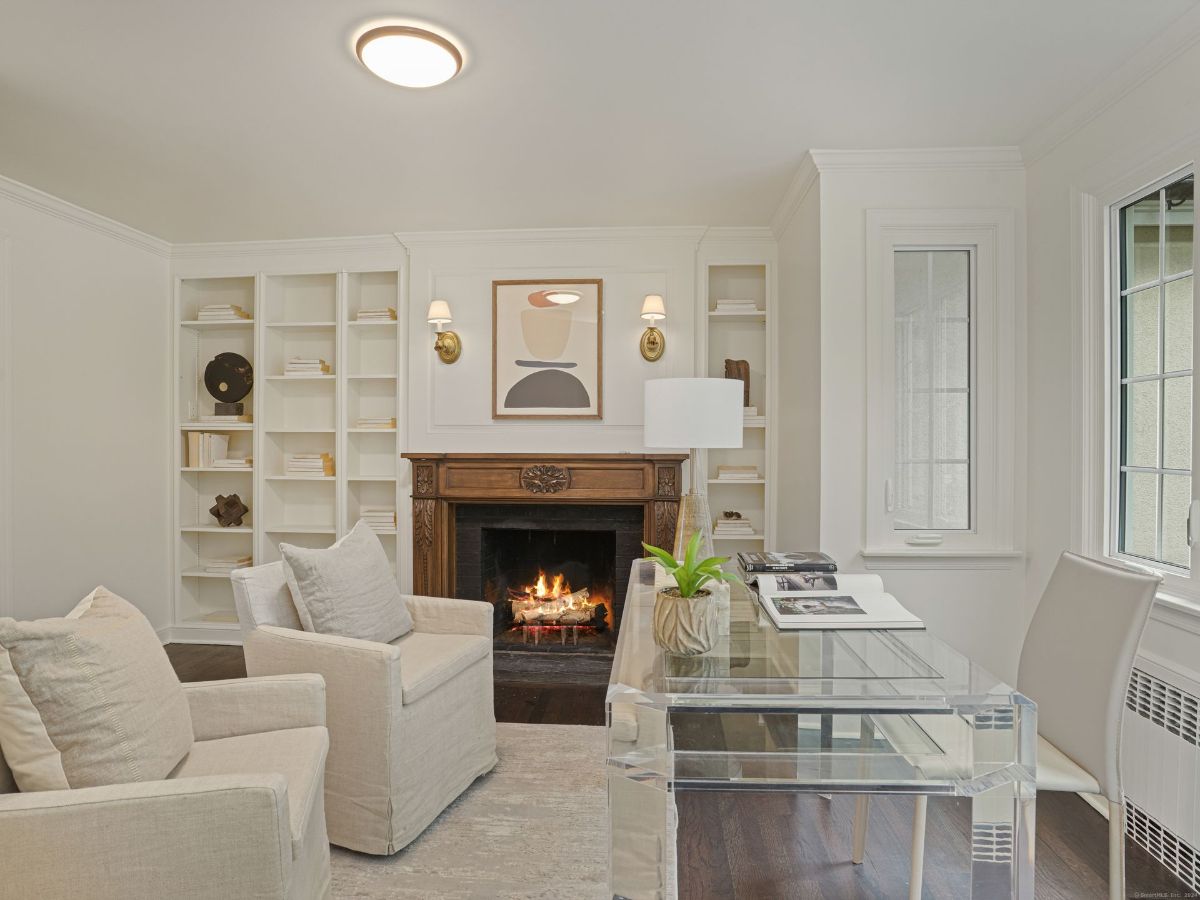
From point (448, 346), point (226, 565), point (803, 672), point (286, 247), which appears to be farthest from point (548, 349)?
point (803, 672)

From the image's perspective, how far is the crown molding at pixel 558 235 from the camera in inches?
160

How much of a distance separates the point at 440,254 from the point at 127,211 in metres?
1.63

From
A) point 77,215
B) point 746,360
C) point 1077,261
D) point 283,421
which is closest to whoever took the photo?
point 1077,261

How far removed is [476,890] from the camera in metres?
1.96

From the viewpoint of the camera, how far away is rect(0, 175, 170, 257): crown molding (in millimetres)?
3355

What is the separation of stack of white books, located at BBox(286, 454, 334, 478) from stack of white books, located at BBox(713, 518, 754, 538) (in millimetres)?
2407

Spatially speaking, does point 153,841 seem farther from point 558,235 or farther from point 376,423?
point 558,235

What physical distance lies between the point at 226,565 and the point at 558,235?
2.92 m

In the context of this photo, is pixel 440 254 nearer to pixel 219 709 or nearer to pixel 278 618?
pixel 278 618

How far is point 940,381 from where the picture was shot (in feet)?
9.91

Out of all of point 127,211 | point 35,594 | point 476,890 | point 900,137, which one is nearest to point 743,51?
point 900,137

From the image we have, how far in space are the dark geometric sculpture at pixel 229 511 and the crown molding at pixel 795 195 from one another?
12.0ft

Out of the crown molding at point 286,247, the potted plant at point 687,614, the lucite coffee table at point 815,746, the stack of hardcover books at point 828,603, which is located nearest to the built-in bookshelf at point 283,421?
the crown molding at point 286,247

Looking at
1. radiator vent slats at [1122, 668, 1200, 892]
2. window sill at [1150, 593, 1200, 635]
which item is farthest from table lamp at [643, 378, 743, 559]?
radiator vent slats at [1122, 668, 1200, 892]
